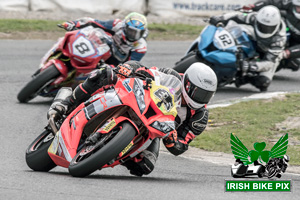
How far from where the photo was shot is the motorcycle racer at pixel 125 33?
35.1 feet

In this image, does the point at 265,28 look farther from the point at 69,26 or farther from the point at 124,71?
the point at 124,71

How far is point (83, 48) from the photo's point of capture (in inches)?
412

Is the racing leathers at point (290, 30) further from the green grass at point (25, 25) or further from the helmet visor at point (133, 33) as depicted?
the green grass at point (25, 25)

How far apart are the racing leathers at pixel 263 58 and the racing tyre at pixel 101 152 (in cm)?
630

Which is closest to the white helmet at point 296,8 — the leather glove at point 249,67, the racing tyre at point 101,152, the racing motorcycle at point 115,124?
the leather glove at point 249,67

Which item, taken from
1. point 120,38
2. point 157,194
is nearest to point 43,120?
point 120,38

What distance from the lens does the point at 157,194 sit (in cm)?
589

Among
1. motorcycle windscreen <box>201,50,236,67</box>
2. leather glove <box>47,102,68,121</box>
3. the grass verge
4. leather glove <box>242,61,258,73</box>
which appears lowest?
the grass verge

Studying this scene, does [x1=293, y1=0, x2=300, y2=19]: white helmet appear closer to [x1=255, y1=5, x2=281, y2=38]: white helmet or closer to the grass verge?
[x1=255, y1=5, x2=281, y2=38]: white helmet

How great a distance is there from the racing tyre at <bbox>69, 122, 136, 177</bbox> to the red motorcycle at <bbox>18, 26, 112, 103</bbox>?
415 cm

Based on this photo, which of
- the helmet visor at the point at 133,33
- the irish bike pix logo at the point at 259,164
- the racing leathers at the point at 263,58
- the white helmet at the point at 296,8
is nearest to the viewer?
the irish bike pix logo at the point at 259,164

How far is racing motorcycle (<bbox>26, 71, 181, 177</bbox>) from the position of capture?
20.6ft

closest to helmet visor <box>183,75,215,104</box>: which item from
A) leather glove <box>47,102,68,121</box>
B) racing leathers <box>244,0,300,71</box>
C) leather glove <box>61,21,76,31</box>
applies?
leather glove <box>47,102,68,121</box>

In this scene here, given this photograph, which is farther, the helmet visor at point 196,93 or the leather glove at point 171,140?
the helmet visor at point 196,93
